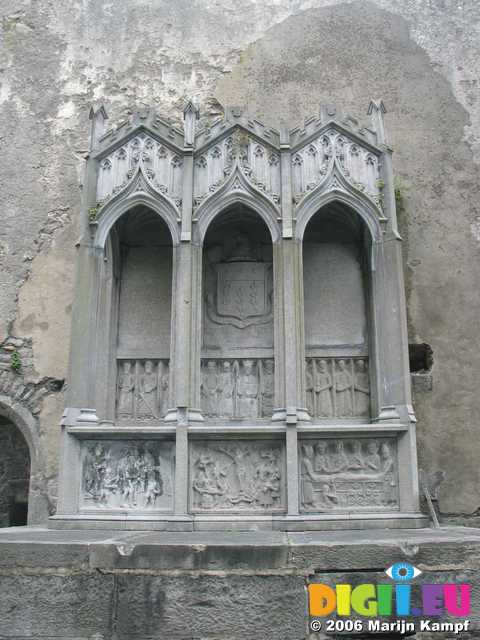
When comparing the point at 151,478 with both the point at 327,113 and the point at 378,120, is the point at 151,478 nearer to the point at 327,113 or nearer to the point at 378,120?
the point at 327,113

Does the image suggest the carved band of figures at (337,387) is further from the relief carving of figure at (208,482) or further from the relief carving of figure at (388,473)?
the relief carving of figure at (208,482)

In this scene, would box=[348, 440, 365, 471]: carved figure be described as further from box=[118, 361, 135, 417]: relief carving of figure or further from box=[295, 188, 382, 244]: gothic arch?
box=[118, 361, 135, 417]: relief carving of figure

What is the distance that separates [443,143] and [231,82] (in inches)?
125

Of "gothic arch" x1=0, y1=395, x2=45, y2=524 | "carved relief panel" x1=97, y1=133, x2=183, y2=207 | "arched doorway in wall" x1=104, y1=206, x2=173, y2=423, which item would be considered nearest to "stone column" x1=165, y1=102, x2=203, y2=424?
"carved relief panel" x1=97, y1=133, x2=183, y2=207

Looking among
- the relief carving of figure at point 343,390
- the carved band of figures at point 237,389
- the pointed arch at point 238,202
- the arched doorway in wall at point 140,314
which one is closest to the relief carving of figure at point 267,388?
the carved band of figures at point 237,389

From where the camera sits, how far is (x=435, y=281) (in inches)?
328

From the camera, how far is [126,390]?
753 cm

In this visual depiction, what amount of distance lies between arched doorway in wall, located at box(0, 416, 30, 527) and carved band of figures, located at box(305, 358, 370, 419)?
4.53 meters

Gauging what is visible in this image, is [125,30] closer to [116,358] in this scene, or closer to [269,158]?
[269,158]

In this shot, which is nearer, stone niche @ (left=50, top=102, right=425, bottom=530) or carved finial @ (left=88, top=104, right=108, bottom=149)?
stone niche @ (left=50, top=102, right=425, bottom=530)

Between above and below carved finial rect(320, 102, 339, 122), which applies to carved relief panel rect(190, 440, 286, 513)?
below

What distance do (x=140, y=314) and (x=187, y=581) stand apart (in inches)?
159

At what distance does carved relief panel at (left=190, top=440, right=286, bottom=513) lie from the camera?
6.08 meters

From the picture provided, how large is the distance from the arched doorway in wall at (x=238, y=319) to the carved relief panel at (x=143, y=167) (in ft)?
2.37
